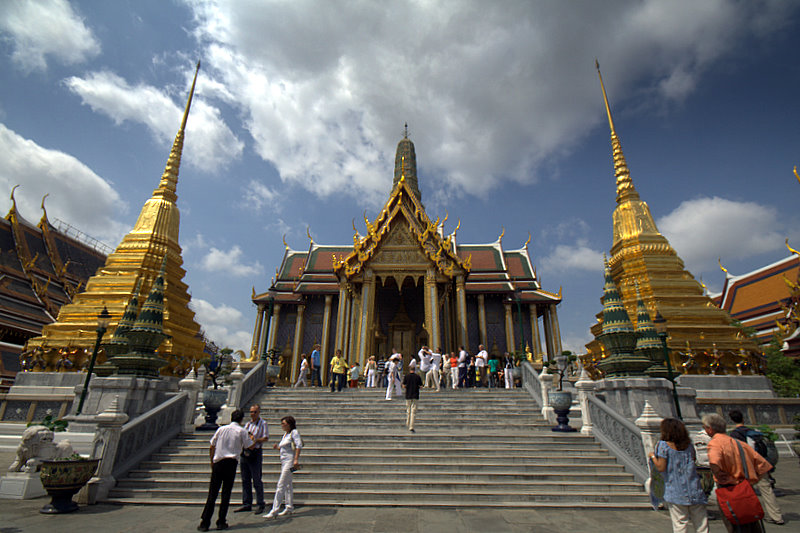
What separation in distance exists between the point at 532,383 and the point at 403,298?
11.3m

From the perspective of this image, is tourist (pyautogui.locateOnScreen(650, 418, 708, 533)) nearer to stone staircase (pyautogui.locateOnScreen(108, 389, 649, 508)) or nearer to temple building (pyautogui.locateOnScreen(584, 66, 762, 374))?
stone staircase (pyautogui.locateOnScreen(108, 389, 649, 508))

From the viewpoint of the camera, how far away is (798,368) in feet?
56.4

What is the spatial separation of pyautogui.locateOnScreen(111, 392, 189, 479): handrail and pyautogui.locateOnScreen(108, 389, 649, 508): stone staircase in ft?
0.60

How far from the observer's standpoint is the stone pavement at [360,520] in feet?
15.6

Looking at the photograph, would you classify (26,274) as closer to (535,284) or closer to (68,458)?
(68,458)

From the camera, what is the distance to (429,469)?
6.94m

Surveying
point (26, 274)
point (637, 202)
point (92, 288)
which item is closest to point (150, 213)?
point (92, 288)

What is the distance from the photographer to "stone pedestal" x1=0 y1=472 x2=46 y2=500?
6082mm

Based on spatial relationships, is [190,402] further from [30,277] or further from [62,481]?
[30,277]

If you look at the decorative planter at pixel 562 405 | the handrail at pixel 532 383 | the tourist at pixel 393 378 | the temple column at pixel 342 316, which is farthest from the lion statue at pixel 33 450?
Answer: the temple column at pixel 342 316

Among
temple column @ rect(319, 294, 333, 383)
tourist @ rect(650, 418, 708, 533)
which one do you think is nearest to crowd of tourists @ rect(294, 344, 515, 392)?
temple column @ rect(319, 294, 333, 383)

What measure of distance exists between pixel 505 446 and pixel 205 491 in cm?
540

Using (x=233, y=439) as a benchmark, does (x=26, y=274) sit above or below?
above

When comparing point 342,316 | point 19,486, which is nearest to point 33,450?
point 19,486
